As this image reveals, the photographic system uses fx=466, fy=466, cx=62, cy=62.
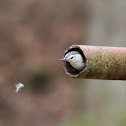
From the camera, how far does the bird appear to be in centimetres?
146

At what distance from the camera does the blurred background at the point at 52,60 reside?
5.73 meters

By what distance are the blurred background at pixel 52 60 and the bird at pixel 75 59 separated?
3733 mm

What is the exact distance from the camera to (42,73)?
6188 millimetres

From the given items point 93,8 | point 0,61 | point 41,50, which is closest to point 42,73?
point 41,50

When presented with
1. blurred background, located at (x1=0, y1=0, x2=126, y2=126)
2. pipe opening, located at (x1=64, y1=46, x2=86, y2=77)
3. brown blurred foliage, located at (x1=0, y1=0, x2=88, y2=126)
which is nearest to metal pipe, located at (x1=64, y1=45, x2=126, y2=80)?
pipe opening, located at (x1=64, y1=46, x2=86, y2=77)

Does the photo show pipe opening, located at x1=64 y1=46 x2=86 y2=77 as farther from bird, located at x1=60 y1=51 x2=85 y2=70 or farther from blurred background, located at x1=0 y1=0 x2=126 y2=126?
blurred background, located at x1=0 y1=0 x2=126 y2=126

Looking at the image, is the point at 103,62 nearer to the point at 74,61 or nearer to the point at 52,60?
the point at 74,61

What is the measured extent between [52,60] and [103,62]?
186 inches

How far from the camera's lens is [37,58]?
595 centimetres

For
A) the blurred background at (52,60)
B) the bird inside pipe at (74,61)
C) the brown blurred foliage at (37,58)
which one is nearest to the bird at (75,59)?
the bird inside pipe at (74,61)

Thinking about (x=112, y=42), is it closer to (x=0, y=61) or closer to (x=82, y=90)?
(x=82, y=90)

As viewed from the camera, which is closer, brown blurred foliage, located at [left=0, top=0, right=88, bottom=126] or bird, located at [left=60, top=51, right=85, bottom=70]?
bird, located at [left=60, top=51, right=85, bottom=70]

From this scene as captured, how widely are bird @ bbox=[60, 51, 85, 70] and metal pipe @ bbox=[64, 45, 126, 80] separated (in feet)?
0.04

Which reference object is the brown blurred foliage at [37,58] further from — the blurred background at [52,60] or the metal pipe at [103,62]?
the metal pipe at [103,62]
